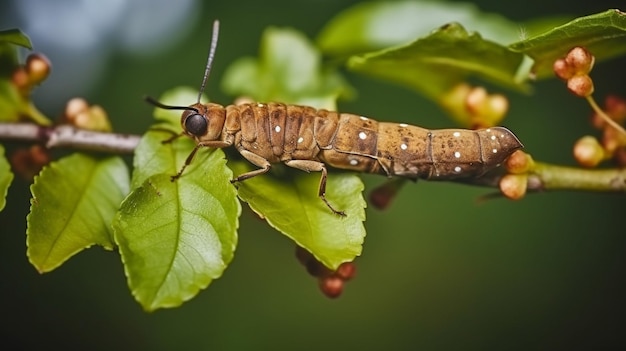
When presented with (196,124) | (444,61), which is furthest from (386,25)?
(196,124)

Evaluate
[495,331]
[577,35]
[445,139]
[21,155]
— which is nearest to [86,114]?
[21,155]

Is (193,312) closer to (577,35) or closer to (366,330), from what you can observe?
(366,330)

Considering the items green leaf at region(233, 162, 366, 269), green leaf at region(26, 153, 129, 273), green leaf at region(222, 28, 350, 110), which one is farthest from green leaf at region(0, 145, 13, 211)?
green leaf at region(222, 28, 350, 110)

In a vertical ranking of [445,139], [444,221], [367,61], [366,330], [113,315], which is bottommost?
[113,315]

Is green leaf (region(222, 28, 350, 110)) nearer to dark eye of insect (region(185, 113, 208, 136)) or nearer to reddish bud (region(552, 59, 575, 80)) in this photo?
dark eye of insect (region(185, 113, 208, 136))

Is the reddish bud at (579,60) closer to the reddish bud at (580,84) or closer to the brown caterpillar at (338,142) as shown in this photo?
the reddish bud at (580,84)

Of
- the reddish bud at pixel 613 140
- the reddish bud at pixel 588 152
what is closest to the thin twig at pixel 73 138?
the reddish bud at pixel 588 152
